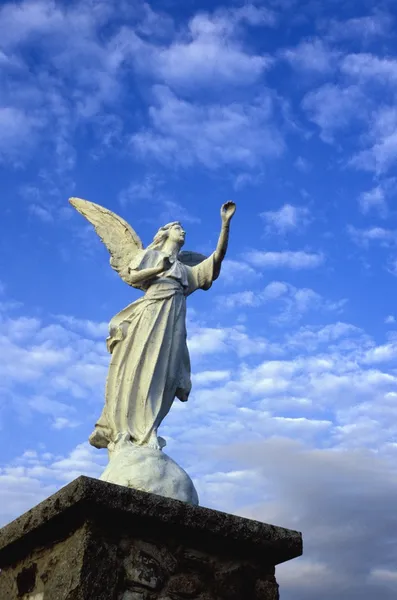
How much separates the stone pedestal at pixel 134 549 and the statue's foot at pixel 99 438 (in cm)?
111

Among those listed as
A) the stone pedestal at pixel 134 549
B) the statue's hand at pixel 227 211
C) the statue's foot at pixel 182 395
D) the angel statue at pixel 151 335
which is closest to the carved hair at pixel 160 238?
the angel statue at pixel 151 335

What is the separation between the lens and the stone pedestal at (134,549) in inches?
143

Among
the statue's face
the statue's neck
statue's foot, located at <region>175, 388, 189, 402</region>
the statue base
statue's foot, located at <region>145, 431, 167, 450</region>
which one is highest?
the statue's face

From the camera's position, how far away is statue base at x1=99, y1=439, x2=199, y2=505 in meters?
4.45

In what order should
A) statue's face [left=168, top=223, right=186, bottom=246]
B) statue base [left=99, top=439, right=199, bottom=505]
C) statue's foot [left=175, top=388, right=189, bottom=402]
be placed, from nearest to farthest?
1. statue base [left=99, top=439, right=199, bottom=505]
2. statue's foot [left=175, top=388, right=189, bottom=402]
3. statue's face [left=168, top=223, right=186, bottom=246]

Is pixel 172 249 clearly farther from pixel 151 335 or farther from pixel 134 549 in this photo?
pixel 134 549

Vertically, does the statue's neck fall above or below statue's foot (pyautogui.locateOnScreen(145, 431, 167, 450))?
above

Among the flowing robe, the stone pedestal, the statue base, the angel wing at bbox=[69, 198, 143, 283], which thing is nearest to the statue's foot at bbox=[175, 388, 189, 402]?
the flowing robe

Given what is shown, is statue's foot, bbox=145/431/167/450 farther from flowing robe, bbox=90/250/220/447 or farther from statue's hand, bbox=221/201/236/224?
statue's hand, bbox=221/201/236/224

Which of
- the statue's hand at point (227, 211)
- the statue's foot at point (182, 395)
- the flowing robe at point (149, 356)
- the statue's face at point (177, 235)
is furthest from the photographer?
the statue's face at point (177, 235)

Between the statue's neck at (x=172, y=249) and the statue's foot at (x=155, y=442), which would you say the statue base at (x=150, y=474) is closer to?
the statue's foot at (x=155, y=442)

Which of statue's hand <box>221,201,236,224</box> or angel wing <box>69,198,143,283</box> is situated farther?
angel wing <box>69,198,143,283</box>

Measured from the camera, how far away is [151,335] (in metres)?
5.50

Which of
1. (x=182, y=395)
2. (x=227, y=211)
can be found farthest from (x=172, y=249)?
(x=182, y=395)
